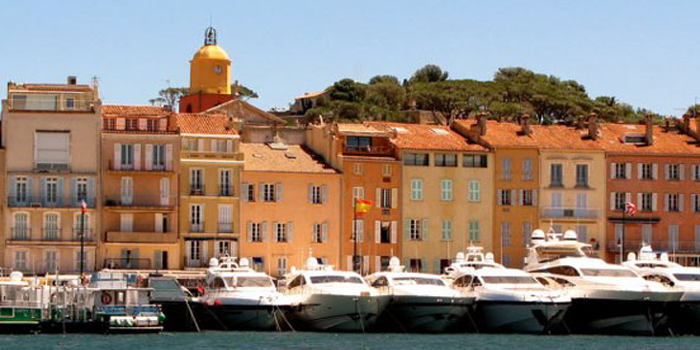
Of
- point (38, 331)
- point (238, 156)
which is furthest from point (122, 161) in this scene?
point (38, 331)

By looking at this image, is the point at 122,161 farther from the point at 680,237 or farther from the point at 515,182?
the point at 680,237

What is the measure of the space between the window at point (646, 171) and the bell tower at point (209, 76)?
3218 cm

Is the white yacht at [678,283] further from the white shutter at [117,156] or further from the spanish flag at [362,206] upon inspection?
the white shutter at [117,156]

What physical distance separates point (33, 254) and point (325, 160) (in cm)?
1948

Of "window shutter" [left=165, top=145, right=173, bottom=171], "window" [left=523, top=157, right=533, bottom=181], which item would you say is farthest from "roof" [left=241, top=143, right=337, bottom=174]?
"window" [left=523, top=157, right=533, bottom=181]

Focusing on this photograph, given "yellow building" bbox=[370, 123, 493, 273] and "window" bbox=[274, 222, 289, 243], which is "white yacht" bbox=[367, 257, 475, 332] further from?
"yellow building" bbox=[370, 123, 493, 273]

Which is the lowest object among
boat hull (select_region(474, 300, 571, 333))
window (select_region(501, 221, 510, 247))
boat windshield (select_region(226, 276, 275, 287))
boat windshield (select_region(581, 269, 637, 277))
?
boat hull (select_region(474, 300, 571, 333))

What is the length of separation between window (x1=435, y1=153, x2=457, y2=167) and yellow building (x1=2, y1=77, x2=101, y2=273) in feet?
69.7

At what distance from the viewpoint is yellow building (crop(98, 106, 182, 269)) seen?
4094 inches

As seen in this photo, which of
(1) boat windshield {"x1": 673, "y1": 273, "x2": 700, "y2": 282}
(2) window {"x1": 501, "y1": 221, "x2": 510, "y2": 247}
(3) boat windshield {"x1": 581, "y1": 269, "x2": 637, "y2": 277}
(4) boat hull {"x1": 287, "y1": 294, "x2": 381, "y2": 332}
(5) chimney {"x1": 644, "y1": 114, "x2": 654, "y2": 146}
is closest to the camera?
(4) boat hull {"x1": 287, "y1": 294, "x2": 381, "y2": 332}

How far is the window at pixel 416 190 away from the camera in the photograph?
367 ft

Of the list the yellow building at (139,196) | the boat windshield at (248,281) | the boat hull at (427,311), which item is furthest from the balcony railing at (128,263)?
the boat hull at (427,311)

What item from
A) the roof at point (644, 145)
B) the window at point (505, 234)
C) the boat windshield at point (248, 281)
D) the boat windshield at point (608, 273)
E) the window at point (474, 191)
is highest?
the roof at point (644, 145)

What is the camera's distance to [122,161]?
4124 inches
